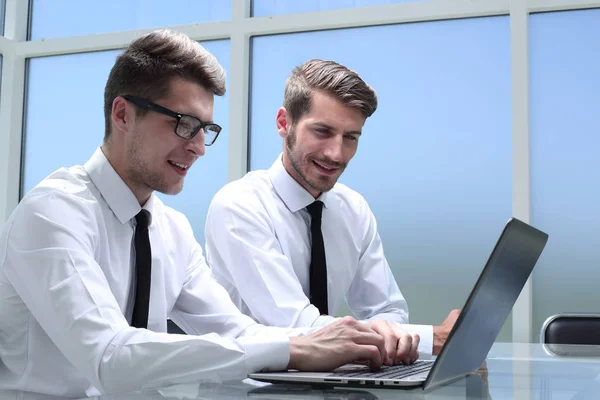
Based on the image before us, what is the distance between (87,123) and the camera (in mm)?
5301

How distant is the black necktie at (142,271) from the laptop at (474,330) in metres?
0.54

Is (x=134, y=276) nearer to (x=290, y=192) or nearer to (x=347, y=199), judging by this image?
(x=290, y=192)

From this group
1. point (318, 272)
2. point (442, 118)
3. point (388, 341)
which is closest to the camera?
point (388, 341)

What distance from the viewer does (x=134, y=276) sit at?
5.52 ft

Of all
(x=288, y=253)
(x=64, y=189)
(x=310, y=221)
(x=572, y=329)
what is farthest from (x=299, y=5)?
(x=64, y=189)

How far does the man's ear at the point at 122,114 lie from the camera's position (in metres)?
1.72

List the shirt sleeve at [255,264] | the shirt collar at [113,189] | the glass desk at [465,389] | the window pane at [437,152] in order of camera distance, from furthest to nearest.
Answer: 1. the window pane at [437,152]
2. the shirt sleeve at [255,264]
3. the shirt collar at [113,189]
4. the glass desk at [465,389]

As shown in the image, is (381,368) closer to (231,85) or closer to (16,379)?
(16,379)

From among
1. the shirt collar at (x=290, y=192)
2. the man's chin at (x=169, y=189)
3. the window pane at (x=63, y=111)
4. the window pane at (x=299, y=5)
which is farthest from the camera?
the window pane at (x=63, y=111)

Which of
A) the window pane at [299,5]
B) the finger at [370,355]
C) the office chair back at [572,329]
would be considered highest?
the window pane at [299,5]

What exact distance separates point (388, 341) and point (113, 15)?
439 cm

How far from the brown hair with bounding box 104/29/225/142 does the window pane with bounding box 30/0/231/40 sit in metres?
3.27

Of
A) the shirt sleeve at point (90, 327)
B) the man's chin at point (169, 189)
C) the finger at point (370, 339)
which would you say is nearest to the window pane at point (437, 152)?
the man's chin at point (169, 189)

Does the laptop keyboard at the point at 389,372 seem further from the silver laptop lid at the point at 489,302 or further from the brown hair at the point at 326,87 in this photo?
the brown hair at the point at 326,87
